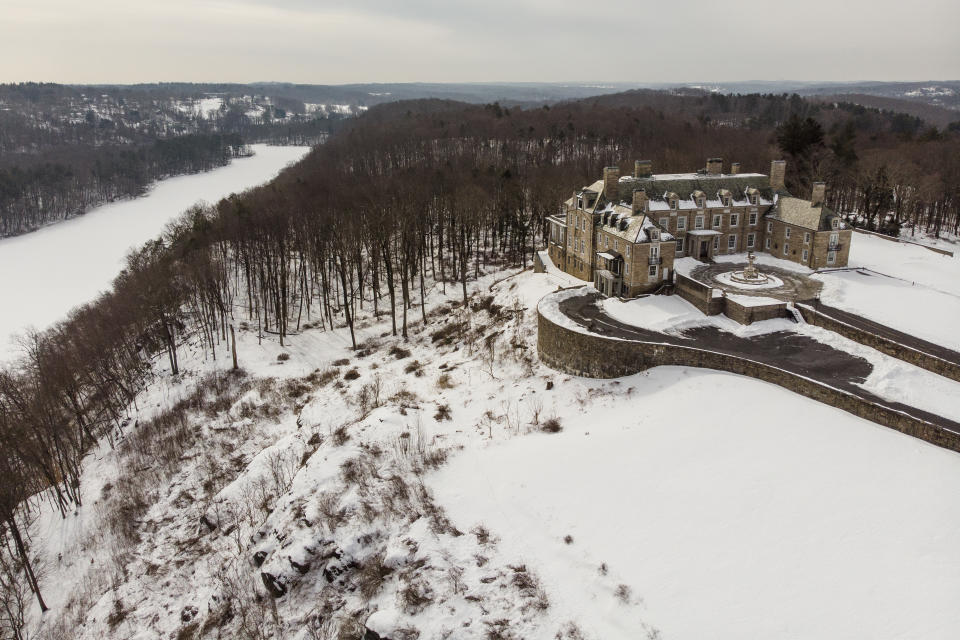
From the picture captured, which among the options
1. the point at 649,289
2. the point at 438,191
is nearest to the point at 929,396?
the point at 649,289

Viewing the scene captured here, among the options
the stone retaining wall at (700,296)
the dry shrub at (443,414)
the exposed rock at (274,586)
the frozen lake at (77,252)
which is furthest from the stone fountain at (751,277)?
the frozen lake at (77,252)

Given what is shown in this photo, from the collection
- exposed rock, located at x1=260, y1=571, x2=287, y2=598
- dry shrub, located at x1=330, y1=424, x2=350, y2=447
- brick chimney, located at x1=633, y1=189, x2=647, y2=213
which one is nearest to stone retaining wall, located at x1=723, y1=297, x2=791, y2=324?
brick chimney, located at x1=633, y1=189, x2=647, y2=213

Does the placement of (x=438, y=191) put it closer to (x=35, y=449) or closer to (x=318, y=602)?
(x=35, y=449)

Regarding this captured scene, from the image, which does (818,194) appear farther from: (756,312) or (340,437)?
(340,437)

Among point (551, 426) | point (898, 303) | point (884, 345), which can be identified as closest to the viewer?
point (551, 426)

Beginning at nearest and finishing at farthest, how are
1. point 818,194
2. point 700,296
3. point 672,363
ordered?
point 672,363
point 700,296
point 818,194

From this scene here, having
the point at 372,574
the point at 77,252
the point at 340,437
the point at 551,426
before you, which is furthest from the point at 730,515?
the point at 77,252

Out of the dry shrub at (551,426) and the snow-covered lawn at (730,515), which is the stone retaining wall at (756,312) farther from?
the dry shrub at (551,426)
